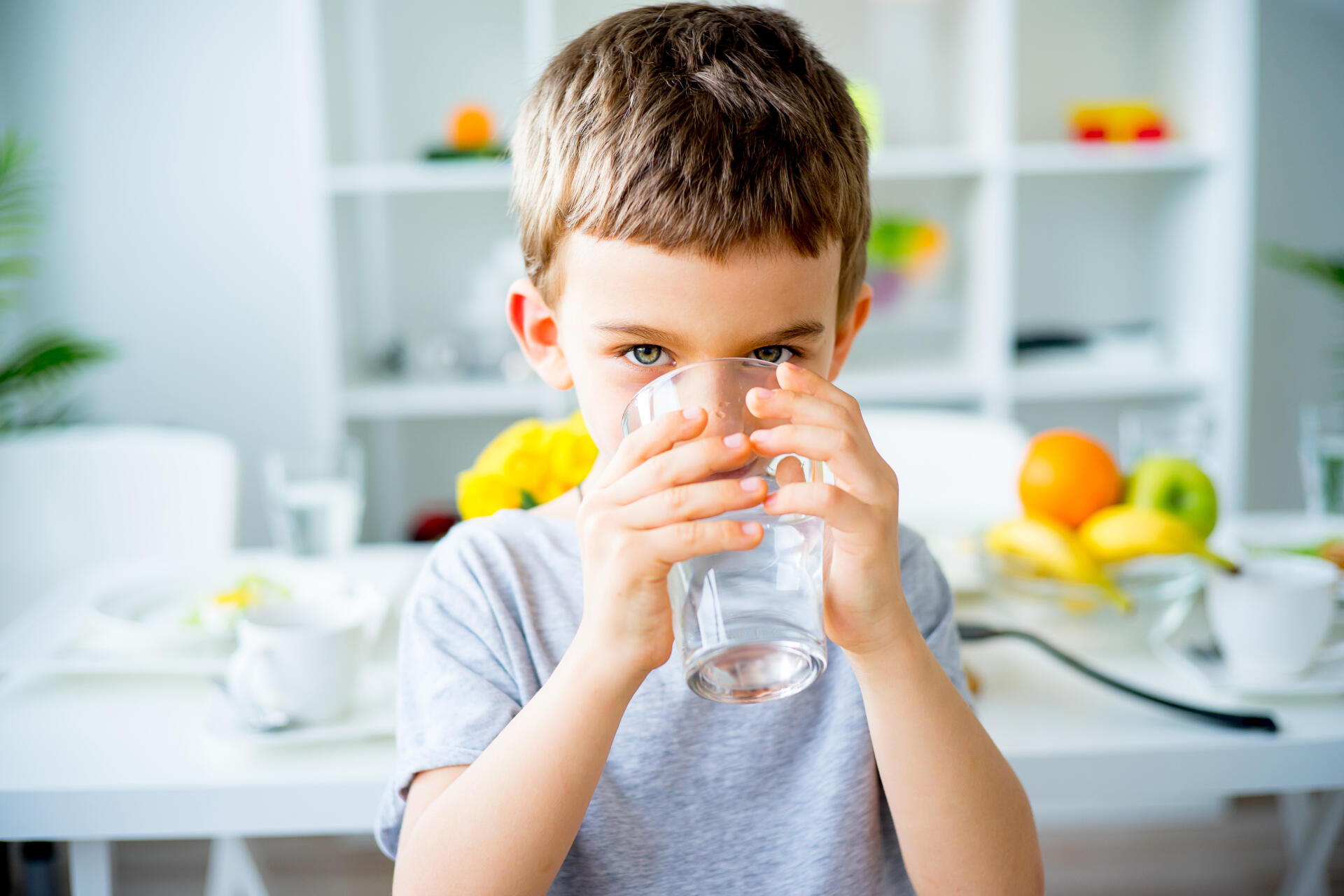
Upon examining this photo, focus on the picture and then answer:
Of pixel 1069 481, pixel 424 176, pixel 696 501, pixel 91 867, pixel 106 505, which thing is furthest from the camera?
pixel 424 176

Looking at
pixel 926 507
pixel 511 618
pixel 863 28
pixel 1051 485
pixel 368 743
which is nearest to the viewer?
pixel 511 618

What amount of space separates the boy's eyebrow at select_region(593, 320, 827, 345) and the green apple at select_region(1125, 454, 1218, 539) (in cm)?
68

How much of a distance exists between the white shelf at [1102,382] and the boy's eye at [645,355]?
2.21 m

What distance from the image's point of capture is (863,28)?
2.88 meters

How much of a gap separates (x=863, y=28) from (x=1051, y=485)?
2090 mm

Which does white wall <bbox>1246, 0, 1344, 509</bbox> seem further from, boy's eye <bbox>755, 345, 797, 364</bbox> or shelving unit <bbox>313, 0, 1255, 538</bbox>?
boy's eye <bbox>755, 345, 797, 364</bbox>

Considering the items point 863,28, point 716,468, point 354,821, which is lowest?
point 354,821

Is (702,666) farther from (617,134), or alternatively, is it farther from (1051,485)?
(1051,485)

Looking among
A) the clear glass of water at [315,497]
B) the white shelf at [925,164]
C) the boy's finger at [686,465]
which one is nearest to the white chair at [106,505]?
the clear glass of water at [315,497]

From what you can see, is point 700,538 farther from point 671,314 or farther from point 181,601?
point 181,601

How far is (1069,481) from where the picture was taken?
1.16m

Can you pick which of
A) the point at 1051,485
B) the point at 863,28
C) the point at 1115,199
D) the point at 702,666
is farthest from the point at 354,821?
the point at 1115,199

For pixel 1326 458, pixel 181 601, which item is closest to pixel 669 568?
pixel 181 601

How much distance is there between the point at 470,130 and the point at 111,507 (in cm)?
134
